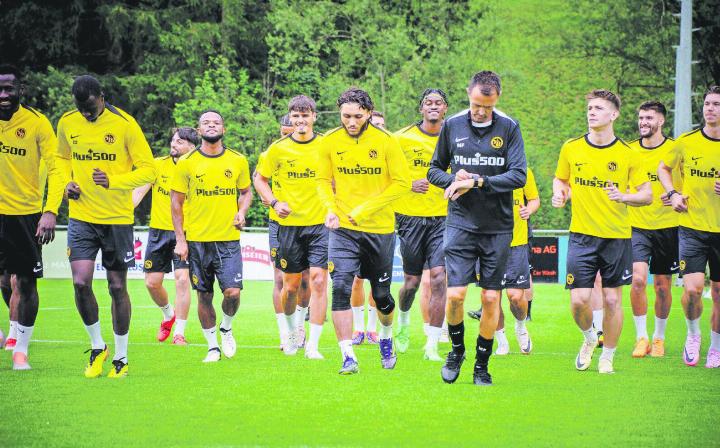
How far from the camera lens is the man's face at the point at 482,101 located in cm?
1050

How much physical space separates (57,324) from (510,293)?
741cm

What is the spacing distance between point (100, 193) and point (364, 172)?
97.5 inches

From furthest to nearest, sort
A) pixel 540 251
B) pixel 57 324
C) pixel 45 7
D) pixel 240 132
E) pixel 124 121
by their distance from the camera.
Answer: pixel 45 7, pixel 240 132, pixel 540 251, pixel 57 324, pixel 124 121

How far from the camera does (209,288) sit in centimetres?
1304

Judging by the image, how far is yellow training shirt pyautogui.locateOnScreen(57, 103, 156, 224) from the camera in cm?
1130

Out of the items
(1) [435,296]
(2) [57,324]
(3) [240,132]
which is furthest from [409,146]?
(3) [240,132]

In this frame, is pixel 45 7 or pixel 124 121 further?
pixel 45 7

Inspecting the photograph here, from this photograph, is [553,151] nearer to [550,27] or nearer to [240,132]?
[550,27]

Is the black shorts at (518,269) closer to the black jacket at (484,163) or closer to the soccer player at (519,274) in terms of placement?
the soccer player at (519,274)

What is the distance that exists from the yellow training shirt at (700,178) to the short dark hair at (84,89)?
6.08m

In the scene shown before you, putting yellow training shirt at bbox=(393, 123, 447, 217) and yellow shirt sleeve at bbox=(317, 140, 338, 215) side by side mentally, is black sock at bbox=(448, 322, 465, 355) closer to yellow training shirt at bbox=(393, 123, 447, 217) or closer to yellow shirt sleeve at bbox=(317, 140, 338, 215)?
yellow shirt sleeve at bbox=(317, 140, 338, 215)

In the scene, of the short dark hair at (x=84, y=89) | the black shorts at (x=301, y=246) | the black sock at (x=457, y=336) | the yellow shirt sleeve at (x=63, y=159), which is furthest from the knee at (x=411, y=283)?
the short dark hair at (x=84, y=89)

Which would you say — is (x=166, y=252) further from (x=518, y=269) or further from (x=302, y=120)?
(x=518, y=269)

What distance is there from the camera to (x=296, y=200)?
531 inches
